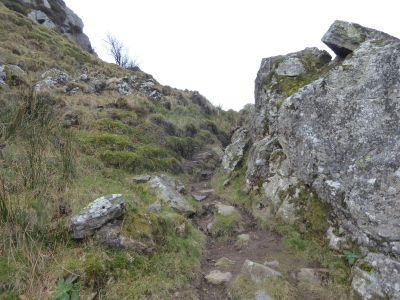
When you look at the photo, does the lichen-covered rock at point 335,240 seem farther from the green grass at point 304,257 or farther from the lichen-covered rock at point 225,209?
the lichen-covered rock at point 225,209

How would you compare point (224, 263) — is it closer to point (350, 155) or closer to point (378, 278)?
point (378, 278)

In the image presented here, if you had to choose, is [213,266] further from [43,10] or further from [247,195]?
[43,10]

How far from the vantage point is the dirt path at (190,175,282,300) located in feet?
18.5

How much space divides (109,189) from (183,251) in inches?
93.1

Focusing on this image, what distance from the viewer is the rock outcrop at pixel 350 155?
554 centimetres

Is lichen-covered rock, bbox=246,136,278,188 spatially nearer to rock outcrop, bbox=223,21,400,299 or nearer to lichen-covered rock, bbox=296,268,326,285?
rock outcrop, bbox=223,21,400,299

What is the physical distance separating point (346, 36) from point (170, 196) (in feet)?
19.3

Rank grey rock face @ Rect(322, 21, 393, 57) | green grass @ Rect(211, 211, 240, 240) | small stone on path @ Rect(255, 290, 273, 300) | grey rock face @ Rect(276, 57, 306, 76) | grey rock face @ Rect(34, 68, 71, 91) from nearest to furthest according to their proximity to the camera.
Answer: small stone on path @ Rect(255, 290, 273, 300), green grass @ Rect(211, 211, 240, 240), grey rock face @ Rect(322, 21, 393, 57), grey rock face @ Rect(276, 57, 306, 76), grey rock face @ Rect(34, 68, 71, 91)

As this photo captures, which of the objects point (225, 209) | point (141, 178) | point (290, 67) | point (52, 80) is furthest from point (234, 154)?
point (52, 80)

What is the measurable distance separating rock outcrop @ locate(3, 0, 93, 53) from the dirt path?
28280mm

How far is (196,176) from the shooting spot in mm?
12234

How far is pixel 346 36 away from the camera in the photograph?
346 inches

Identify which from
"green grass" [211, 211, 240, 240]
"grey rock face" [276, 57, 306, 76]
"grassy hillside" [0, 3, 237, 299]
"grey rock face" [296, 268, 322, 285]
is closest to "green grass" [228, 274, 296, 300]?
"grey rock face" [296, 268, 322, 285]

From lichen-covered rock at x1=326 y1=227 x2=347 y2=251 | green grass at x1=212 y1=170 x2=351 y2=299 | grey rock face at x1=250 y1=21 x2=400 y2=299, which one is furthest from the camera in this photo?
lichen-covered rock at x1=326 y1=227 x2=347 y2=251
